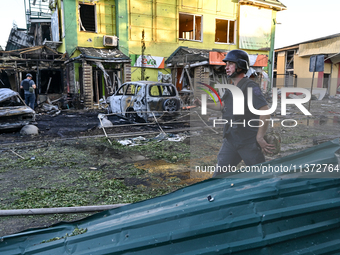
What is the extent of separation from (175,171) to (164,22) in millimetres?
15101

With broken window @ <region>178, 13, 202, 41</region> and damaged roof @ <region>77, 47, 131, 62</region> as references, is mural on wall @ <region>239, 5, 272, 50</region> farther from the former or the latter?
damaged roof @ <region>77, 47, 131, 62</region>

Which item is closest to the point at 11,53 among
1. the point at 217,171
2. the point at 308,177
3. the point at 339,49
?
the point at 217,171

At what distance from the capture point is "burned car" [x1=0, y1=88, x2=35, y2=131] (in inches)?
318

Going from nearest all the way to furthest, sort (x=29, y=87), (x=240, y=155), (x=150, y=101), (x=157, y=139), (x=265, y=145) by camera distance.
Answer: (x=265, y=145) → (x=240, y=155) → (x=157, y=139) → (x=150, y=101) → (x=29, y=87)

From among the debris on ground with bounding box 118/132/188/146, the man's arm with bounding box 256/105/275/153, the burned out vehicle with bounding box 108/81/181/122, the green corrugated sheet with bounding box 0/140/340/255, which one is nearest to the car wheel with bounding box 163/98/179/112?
the burned out vehicle with bounding box 108/81/181/122

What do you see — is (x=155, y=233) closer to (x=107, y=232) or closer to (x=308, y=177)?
(x=107, y=232)

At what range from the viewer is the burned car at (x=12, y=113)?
26.5 feet

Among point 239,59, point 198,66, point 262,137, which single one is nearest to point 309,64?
point 198,66

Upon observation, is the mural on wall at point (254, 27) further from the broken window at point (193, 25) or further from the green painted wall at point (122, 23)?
the green painted wall at point (122, 23)

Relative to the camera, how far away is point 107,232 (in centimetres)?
181

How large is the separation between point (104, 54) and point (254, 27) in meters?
11.6

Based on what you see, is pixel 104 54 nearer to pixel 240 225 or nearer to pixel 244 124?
pixel 244 124

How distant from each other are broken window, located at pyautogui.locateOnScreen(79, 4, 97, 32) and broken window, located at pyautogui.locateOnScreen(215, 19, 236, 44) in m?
9.16

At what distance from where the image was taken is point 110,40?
16750 millimetres
